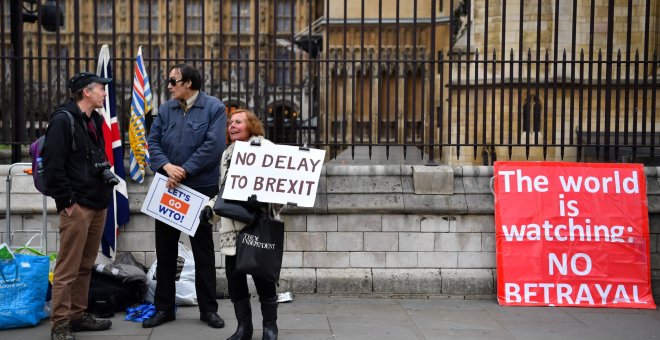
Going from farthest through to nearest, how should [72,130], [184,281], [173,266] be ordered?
[184,281], [173,266], [72,130]

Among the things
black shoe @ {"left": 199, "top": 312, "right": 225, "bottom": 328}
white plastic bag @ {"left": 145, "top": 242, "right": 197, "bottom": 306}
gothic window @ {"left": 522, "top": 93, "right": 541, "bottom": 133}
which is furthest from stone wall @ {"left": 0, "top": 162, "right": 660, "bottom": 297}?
black shoe @ {"left": 199, "top": 312, "right": 225, "bottom": 328}

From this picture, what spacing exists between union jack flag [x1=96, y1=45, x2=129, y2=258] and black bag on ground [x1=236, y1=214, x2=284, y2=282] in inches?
90.0

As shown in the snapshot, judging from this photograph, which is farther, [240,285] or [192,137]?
[192,137]

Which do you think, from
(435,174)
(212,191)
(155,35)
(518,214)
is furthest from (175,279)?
Answer: (155,35)

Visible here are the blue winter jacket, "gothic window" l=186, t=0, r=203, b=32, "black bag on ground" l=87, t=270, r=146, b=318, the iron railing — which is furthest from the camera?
"gothic window" l=186, t=0, r=203, b=32

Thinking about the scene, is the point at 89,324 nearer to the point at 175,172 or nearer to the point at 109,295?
the point at 109,295

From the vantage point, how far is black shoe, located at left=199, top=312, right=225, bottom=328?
20.2 feet

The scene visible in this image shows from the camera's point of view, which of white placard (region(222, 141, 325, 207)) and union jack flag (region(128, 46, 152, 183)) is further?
union jack flag (region(128, 46, 152, 183))

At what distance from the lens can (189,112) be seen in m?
6.10

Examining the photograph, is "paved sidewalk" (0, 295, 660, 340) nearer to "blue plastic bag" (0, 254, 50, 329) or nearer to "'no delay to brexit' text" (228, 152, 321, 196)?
"blue plastic bag" (0, 254, 50, 329)

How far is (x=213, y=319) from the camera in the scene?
6.16 meters

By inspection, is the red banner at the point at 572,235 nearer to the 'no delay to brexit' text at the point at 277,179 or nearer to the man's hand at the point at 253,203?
the 'no delay to brexit' text at the point at 277,179

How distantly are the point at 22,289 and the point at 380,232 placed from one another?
3303mm

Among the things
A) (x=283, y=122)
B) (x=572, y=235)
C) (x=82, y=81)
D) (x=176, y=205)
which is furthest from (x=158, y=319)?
(x=572, y=235)
